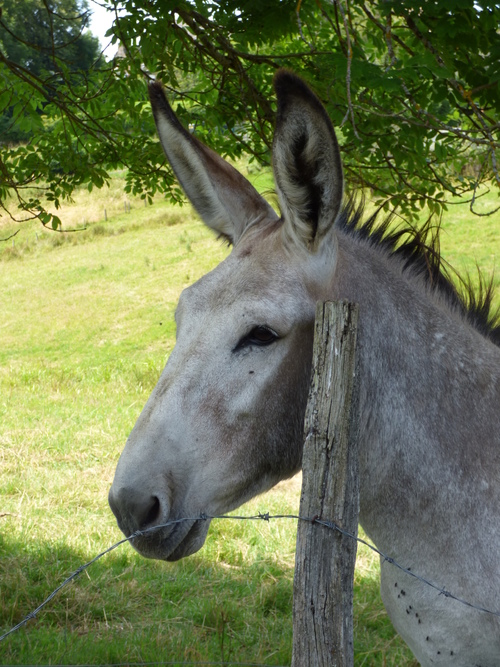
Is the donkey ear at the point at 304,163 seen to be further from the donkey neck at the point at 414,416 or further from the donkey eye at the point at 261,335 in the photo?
the donkey eye at the point at 261,335

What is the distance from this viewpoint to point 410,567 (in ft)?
7.25

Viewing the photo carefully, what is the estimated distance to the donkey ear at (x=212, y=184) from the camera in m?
2.65

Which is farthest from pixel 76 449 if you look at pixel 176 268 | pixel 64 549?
pixel 176 268

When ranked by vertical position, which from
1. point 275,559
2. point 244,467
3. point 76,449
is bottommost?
point 76,449

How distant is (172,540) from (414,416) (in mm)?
935

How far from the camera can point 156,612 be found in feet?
14.5

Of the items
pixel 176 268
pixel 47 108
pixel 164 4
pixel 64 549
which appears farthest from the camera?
pixel 176 268

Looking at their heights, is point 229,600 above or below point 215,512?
A: below

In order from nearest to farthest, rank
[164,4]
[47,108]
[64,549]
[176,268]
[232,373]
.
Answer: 1. [232,373]
2. [164,4]
3. [64,549]
4. [47,108]
5. [176,268]

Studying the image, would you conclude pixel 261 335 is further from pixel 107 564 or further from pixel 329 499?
pixel 107 564

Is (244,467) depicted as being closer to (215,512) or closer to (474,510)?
(215,512)

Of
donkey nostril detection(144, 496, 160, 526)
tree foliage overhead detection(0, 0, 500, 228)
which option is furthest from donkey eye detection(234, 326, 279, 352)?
tree foliage overhead detection(0, 0, 500, 228)

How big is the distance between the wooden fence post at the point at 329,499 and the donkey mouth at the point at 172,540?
17.1 inches

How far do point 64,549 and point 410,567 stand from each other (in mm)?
3831
